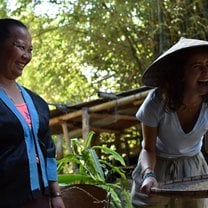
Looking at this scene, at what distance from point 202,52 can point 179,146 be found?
14.1 inches

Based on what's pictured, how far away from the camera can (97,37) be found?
7.00 metres

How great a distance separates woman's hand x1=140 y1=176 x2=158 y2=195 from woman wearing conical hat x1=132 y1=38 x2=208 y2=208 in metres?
0.04

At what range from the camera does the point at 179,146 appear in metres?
1.88

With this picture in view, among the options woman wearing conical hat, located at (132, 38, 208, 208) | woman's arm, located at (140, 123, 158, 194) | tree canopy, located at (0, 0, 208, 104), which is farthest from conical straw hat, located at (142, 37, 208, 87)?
tree canopy, located at (0, 0, 208, 104)

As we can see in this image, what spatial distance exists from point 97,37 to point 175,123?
525 centimetres

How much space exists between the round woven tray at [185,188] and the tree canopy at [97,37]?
4364 mm

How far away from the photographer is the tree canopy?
6.09m

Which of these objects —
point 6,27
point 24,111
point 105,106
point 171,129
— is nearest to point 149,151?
point 171,129

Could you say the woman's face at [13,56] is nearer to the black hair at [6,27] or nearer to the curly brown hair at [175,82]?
the black hair at [6,27]

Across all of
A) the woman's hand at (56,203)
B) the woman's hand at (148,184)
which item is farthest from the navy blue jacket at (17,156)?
the woman's hand at (148,184)

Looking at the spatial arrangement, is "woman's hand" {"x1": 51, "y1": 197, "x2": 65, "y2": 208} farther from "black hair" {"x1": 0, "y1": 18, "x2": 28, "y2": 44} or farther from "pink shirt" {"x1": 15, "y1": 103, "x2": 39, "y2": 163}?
"black hair" {"x1": 0, "y1": 18, "x2": 28, "y2": 44}

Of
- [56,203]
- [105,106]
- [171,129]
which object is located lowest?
[105,106]

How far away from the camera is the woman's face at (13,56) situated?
5.07 feet

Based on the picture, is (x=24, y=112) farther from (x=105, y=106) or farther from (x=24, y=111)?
(x=105, y=106)
